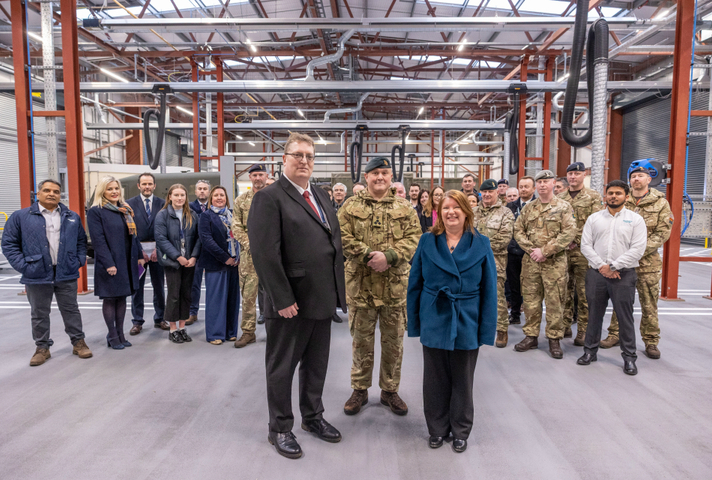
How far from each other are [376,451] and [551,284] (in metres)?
2.32

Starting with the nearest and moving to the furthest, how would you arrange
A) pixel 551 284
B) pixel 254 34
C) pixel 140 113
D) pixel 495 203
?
pixel 551 284 < pixel 495 203 < pixel 254 34 < pixel 140 113

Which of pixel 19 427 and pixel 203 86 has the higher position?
pixel 203 86

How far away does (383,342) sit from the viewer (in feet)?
8.80

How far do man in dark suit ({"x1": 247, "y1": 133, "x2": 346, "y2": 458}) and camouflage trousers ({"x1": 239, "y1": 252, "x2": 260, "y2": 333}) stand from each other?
5.57 feet

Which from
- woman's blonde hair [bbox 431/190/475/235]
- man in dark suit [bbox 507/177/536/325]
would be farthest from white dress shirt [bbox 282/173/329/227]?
man in dark suit [bbox 507/177/536/325]

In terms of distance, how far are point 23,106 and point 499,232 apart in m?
6.62

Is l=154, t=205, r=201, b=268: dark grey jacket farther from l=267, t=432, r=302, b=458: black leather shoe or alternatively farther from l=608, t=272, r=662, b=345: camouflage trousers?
l=608, t=272, r=662, b=345: camouflage trousers

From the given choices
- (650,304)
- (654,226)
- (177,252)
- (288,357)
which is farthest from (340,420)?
(654,226)

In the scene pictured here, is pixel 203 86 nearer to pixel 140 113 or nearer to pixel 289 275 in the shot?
pixel 289 275

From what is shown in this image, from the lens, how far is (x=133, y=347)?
3.83m

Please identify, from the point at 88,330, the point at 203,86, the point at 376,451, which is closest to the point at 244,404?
the point at 376,451

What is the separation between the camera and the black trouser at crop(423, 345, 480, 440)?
7.12ft

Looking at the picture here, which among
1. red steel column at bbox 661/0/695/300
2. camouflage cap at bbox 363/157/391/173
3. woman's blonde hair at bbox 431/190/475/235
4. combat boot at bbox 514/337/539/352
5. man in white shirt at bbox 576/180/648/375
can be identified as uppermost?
red steel column at bbox 661/0/695/300

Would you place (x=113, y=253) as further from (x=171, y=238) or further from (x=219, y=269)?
(x=219, y=269)
